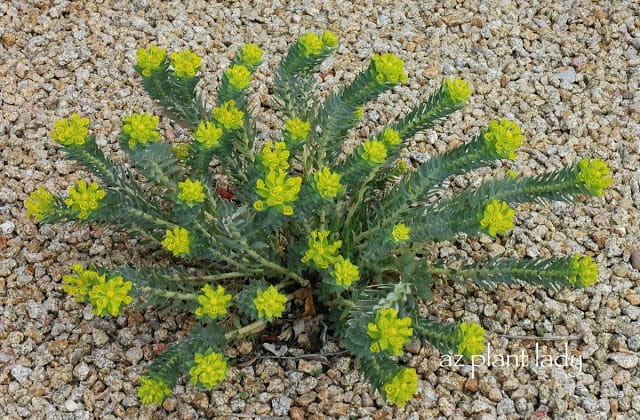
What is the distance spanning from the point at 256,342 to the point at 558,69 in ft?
5.90

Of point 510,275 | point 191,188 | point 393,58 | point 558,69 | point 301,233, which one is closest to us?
point 191,188

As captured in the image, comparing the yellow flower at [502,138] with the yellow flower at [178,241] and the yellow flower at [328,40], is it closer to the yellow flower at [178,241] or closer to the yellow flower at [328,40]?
the yellow flower at [328,40]

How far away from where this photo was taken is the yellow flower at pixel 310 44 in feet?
6.64

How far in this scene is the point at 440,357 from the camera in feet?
7.66

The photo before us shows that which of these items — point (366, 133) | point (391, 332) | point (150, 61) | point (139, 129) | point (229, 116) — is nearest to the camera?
point (391, 332)

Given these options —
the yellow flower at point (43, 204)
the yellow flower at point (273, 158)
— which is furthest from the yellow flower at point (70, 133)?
the yellow flower at point (273, 158)

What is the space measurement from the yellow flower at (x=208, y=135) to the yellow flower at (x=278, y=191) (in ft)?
0.67

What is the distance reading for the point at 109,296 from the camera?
1720mm

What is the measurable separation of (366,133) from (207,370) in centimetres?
144

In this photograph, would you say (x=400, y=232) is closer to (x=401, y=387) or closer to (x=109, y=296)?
(x=401, y=387)

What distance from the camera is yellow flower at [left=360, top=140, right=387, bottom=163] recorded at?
185 centimetres

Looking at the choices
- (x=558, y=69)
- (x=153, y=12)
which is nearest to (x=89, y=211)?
(x=153, y=12)

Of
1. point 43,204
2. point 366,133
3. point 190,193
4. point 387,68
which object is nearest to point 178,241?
point 190,193

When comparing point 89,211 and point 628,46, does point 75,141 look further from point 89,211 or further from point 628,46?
point 628,46
